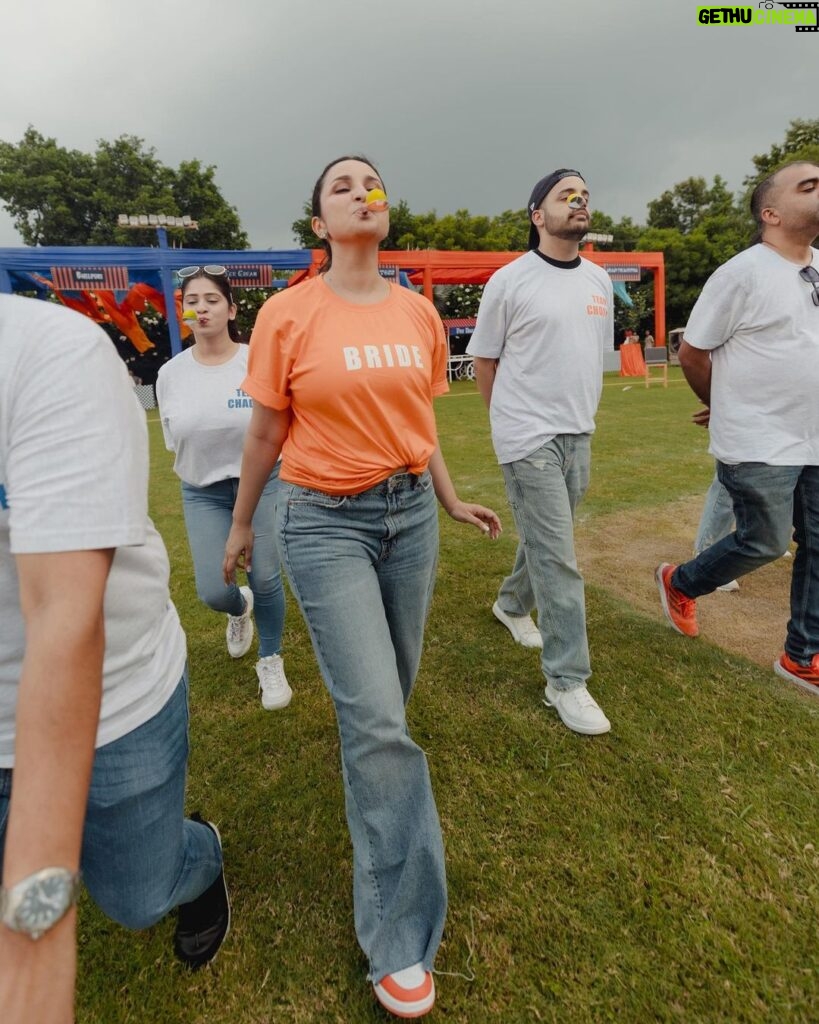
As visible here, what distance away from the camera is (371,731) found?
1.67m

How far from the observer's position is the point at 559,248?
116 inches

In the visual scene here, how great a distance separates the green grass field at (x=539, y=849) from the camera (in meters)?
1.71

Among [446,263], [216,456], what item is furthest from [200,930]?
[446,263]

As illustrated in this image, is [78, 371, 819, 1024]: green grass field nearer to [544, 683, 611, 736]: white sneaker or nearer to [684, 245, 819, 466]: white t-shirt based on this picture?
[544, 683, 611, 736]: white sneaker

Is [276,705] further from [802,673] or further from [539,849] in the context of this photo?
[802,673]

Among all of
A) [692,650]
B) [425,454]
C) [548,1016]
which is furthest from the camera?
[692,650]

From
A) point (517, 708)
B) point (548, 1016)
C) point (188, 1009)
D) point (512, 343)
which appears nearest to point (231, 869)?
point (188, 1009)

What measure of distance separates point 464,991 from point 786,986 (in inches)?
34.5

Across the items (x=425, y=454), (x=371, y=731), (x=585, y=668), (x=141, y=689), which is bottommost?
(x=585, y=668)

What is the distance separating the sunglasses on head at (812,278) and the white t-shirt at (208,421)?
2739 mm

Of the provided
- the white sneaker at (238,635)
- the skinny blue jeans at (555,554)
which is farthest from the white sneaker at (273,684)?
the skinny blue jeans at (555,554)

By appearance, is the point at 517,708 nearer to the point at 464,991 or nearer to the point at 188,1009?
the point at 464,991

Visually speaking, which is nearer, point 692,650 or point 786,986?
point 786,986

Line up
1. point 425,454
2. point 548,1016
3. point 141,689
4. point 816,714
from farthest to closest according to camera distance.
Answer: point 816,714 → point 425,454 → point 548,1016 → point 141,689
